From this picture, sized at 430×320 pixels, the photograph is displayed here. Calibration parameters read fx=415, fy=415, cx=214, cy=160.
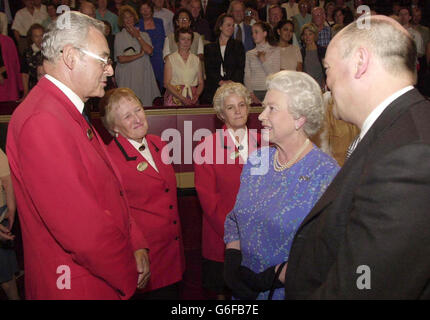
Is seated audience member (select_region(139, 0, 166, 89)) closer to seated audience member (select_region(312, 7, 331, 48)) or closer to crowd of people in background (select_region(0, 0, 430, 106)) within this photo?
crowd of people in background (select_region(0, 0, 430, 106))

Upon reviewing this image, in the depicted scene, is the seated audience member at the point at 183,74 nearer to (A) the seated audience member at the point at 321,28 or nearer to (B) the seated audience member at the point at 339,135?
(A) the seated audience member at the point at 321,28

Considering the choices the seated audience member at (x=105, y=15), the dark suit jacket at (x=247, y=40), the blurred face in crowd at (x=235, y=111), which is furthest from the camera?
the seated audience member at (x=105, y=15)

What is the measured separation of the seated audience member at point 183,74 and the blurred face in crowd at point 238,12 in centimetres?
109

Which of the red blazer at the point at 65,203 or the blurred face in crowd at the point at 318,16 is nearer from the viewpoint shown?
the red blazer at the point at 65,203

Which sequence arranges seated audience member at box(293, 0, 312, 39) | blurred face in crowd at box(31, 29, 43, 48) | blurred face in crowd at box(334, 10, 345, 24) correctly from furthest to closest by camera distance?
seated audience member at box(293, 0, 312, 39) → blurred face in crowd at box(334, 10, 345, 24) → blurred face in crowd at box(31, 29, 43, 48)

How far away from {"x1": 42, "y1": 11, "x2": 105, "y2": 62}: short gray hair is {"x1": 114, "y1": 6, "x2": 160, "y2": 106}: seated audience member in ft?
14.6

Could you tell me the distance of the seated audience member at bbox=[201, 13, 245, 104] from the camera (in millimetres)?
5840

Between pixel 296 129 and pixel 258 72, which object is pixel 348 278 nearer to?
pixel 296 129

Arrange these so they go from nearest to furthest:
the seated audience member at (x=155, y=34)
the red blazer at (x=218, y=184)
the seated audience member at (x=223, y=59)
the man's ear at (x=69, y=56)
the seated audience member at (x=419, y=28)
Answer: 1. the man's ear at (x=69, y=56)
2. the red blazer at (x=218, y=184)
3. the seated audience member at (x=223, y=59)
4. the seated audience member at (x=155, y=34)
5. the seated audience member at (x=419, y=28)

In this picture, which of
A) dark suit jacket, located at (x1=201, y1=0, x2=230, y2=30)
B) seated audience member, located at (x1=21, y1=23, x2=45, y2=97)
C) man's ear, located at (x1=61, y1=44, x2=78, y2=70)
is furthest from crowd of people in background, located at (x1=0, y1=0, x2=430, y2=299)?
dark suit jacket, located at (x1=201, y1=0, x2=230, y2=30)

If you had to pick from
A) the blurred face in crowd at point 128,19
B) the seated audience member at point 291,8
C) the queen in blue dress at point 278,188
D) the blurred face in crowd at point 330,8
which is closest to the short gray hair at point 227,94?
the queen in blue dress at point 278,188

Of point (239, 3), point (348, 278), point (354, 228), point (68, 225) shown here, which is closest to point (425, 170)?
point (354, 228)

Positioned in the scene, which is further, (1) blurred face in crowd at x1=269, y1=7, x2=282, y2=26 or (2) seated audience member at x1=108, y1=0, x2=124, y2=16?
(2) seated audience member at x1=108, y1=0, x2=124, y2=16

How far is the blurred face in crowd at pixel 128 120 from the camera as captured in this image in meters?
2.57
